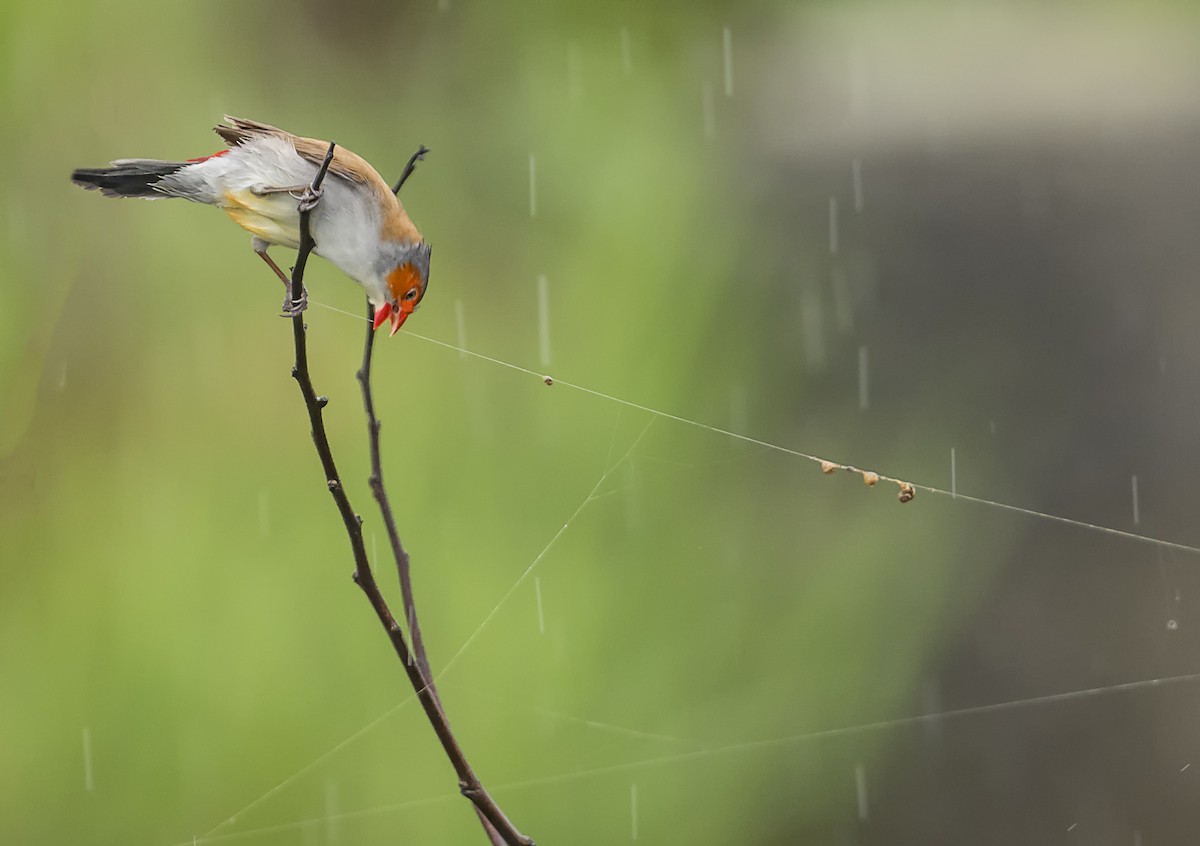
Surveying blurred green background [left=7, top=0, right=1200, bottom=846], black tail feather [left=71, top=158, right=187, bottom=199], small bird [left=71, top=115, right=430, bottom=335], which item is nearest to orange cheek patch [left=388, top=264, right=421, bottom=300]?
small bird [left=71, top=115, right=430, bottom=335]

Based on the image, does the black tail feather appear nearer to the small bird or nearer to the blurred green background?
the small bird

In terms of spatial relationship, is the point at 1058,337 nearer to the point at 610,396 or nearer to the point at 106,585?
the point at 610,396

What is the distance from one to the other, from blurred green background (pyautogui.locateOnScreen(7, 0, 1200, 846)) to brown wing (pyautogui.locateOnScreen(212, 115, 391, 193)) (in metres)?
0.75

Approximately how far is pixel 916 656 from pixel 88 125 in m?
1.26

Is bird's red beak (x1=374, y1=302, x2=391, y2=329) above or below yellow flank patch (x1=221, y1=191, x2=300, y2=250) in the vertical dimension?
below

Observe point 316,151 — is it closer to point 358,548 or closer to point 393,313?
point 393,313

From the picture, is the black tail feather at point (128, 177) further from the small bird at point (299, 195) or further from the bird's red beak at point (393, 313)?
the bird's red beak at point (393, 313)

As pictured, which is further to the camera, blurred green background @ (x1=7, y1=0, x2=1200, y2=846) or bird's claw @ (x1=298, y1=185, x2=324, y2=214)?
blurred green background @ (x1=7, y1=0, x2=1200, y2=846)

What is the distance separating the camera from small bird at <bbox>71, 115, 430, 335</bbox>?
48 centimetres

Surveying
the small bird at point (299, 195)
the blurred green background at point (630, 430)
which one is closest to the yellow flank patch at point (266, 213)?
the small bird at point (299, 195)

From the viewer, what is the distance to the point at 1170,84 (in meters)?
1.45

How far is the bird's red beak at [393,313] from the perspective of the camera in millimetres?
490

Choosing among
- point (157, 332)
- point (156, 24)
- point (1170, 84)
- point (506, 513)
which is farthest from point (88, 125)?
point (1170, 84)

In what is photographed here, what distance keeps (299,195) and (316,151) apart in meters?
0.04
